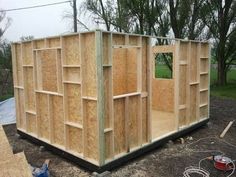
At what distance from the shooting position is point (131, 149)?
5.37m

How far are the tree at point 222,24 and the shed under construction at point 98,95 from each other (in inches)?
372

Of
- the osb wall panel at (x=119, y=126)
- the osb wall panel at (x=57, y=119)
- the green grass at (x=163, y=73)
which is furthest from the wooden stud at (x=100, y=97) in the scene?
the green grass at (x=163, y=73)

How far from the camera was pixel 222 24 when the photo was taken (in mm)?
15906

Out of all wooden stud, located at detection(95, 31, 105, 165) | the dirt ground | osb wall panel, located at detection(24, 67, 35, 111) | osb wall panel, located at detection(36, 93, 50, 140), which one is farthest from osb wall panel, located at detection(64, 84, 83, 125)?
osb wall panel, located at detection(24, 67, 35, 111)

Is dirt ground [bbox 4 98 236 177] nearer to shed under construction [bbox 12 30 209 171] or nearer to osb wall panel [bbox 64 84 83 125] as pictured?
shed under construction [bbox 12 30 209 171]

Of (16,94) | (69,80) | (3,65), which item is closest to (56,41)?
(69,80)

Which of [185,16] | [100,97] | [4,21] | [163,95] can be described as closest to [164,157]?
[100,97]

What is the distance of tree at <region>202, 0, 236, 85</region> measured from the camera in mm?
15820

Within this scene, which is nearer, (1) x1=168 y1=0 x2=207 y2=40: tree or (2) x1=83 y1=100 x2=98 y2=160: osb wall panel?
(2) x1=83 y1=100 x2=98 y2=160: osb wall panel

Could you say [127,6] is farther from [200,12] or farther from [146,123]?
[146,123]

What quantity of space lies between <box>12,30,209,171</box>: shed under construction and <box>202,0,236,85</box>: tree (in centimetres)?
945

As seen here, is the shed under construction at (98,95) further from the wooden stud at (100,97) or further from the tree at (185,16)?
the tree at (185,16)

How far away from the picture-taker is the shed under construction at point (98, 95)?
4719mm

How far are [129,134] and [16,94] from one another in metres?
3.52
